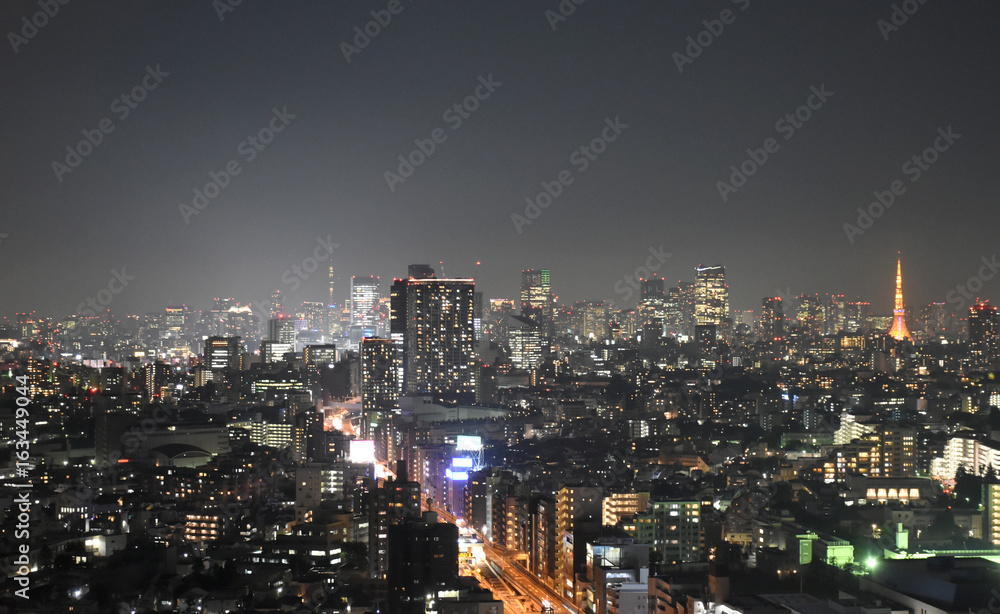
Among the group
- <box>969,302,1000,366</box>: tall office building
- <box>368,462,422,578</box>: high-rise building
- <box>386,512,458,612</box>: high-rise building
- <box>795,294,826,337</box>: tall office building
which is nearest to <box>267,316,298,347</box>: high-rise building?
<box>795,294,826,337</box>: tall office building

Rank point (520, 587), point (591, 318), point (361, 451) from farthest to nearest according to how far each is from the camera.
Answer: point (591, 318) → point (361, 451) → point (520, 587)

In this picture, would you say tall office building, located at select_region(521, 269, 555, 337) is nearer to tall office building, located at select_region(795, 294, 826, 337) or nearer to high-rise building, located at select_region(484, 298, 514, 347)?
high-rise building, located at select_region(484, 298, 514, 347)

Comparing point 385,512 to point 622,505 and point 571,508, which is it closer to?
point 571,508

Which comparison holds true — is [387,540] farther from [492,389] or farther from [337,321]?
[337,321]

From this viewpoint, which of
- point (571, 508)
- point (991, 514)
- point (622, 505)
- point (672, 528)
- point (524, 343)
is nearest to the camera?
point (672, 528)

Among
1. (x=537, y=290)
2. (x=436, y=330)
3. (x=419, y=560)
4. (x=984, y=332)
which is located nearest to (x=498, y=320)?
(x=537, y=290)

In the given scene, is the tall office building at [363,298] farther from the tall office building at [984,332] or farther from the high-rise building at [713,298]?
the tall office building at [984,332]

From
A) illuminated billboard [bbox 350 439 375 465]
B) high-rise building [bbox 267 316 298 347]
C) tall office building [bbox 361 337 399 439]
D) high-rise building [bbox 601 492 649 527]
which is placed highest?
high-rise building [bbox 267 316 298 347]

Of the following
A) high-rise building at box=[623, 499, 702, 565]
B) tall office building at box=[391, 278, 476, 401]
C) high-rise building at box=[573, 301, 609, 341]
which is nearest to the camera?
high-rise building at box=[623, 499, 702, 565]
